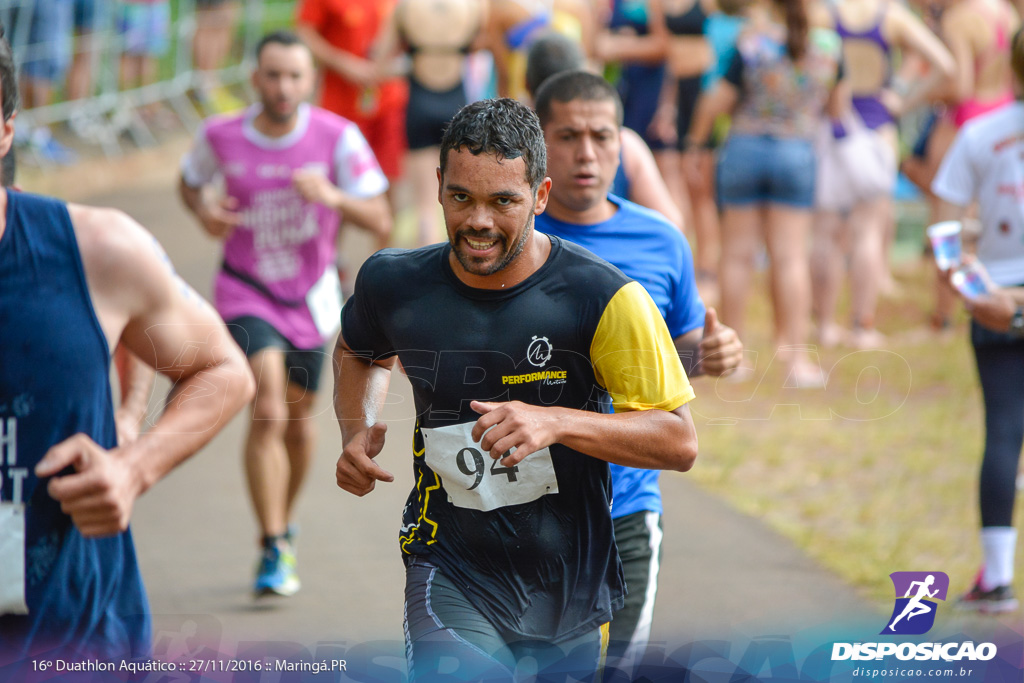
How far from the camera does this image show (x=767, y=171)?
7.77 meters

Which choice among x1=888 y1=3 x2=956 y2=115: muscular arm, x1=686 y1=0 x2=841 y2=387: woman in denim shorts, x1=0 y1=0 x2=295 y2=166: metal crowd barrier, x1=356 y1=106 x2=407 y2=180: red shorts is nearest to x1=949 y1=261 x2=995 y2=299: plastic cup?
x1=686 y1=0 x2=841 y2=387: woman in denim shorts

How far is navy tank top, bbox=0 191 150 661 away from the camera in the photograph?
2404mm

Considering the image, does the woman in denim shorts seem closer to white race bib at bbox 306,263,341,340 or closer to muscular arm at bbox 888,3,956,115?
muscular arm at bbox 888,3,956,115

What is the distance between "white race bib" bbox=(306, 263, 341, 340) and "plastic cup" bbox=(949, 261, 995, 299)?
2.61 metres

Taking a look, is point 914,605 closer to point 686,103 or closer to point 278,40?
point 278,40

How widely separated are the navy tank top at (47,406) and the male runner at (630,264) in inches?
58.9

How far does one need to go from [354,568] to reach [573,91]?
259cm

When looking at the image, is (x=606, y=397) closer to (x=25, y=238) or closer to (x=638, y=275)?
(x=638, y=275)

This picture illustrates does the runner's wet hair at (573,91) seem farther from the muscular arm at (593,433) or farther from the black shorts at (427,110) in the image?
the black shorts at (427,110)

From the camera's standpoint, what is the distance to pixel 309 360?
536 centimetres

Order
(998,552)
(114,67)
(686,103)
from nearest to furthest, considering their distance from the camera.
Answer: (998,552) → (686,103) → (114,67)

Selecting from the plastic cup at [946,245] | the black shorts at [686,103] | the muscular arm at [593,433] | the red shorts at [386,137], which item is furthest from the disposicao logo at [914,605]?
the red shorts at [386,137]

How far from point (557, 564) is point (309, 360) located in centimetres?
274

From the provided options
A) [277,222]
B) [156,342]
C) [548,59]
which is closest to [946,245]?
[548,59]
